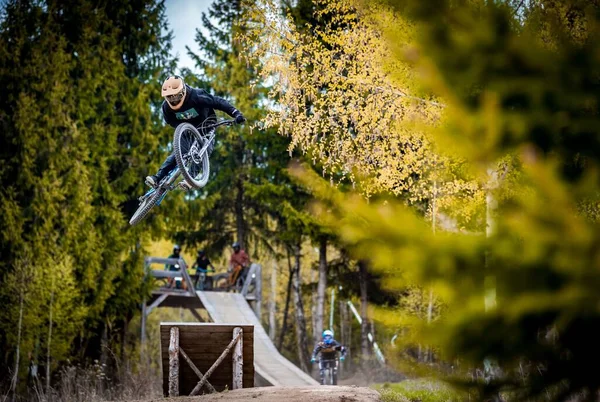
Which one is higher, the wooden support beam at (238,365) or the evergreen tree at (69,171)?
the evergreen tree at (69,171)

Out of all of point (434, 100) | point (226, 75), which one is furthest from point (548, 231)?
point (226, 75)

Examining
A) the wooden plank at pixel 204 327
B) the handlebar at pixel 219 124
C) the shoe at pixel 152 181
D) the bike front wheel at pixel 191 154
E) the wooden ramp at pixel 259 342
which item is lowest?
the wooden ramp at pixel 259 342

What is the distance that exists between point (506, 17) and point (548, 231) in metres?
0.83

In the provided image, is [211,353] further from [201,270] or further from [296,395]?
[201,270]

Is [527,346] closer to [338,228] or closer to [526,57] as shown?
[338,228]

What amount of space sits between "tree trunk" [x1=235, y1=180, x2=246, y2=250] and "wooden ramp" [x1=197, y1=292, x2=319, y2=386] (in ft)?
15.6

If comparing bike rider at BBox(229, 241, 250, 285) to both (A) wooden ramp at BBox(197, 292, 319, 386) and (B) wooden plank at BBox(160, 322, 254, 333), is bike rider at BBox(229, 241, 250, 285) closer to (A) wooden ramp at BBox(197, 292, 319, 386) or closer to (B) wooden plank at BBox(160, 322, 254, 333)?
(A) wooden ramp at BBox(197, 292, 319, 386)

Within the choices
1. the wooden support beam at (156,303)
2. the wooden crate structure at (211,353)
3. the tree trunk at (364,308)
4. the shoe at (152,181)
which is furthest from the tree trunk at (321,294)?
the shoe at (152,181)

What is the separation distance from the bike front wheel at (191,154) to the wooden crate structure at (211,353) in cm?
245

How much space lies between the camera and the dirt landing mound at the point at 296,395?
26.2 feet

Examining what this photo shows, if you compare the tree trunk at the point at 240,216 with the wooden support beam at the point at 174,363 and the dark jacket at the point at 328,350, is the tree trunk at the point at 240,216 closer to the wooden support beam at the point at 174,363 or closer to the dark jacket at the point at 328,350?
the dark jacket at the point at 328,350

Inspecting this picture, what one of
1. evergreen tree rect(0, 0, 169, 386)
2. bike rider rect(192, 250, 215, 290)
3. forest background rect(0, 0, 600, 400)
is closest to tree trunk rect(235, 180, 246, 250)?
forest background rect(0, 0, 600, 400)

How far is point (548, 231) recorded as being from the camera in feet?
6.86

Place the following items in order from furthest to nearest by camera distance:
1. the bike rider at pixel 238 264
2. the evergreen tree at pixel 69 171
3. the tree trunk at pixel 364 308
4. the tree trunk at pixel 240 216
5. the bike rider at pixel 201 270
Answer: the tree trunk at pixel 240 216 → the tree trunk at pixel 364 308 → the bike rider at pixel 201 270 → the bike rider at pixel 238 264 → the evergreen tree at pixel 69 171
